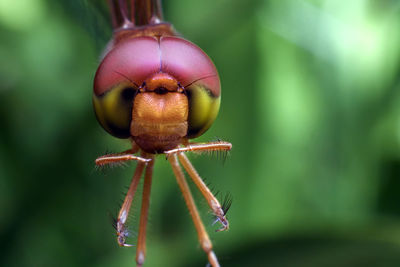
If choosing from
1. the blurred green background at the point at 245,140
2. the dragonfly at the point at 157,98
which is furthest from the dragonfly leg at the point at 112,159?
→ the blurred green background at the point at 245,140

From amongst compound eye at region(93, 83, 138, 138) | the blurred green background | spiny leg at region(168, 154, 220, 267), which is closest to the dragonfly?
compound eye at region(93, 83, 138, 138)

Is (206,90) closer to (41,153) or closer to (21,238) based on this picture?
(41,153)

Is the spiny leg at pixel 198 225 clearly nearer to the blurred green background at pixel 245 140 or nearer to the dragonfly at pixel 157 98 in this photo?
the dragonfly at pixel 157 98

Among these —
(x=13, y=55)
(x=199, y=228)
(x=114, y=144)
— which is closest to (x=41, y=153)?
(x=114, y=144)

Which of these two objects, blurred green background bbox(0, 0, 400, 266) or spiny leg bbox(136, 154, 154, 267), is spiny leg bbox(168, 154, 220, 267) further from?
blurred green background bbox(0, 0, 400, 266)

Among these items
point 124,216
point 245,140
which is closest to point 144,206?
A: point 124,216
